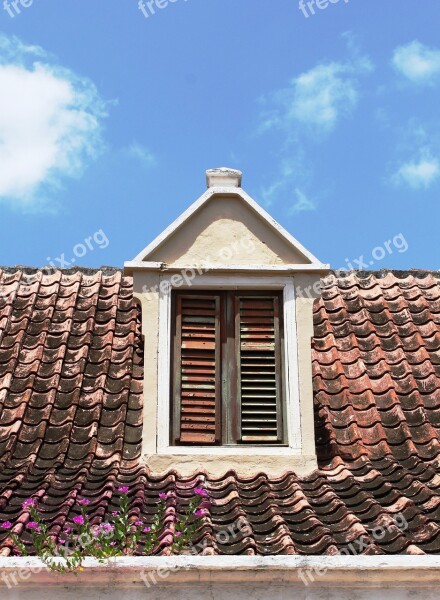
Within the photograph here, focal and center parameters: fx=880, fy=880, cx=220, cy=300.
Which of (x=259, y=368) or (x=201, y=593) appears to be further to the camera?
(x=259, y=368)

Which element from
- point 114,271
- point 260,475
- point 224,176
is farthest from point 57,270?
point 260,475

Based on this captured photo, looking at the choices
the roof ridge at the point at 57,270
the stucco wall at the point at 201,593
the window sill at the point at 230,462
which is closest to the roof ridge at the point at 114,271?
the roof ridge at the point at 57,270

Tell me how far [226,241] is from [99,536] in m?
3.01

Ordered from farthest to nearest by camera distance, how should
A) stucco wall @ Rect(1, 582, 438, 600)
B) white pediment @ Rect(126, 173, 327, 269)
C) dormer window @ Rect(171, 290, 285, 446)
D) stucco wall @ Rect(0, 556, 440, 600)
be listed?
white pediment @ Rect(126, 173, 327, 269)
dormer window @ Rect(171, 290, 285, 446)
stucco wall @ Rect(1, 582, 438, 600)
stucco wall @ Rect(0, 556, 440, 600)

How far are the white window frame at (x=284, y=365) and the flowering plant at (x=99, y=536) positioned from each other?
946 mm

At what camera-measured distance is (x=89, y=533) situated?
18.0ft

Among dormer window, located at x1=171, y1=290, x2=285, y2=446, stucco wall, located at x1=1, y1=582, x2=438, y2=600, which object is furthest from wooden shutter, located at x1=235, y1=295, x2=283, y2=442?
stucco wall, located at x1=1, y1=582, x2=438, y2=600

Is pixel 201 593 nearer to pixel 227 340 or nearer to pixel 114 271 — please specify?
pixel 227 340

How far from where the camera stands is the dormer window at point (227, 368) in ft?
23.0

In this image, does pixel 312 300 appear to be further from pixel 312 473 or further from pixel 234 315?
pixel 312 473

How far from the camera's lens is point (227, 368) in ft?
23.9

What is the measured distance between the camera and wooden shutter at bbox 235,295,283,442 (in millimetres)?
7055

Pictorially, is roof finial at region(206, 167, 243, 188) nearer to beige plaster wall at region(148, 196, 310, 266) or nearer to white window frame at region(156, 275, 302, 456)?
beige plaster wall at region(148, 196, 310, 266)

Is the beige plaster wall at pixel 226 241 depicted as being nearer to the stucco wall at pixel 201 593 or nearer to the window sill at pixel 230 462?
the window sill at pixel 230 462
